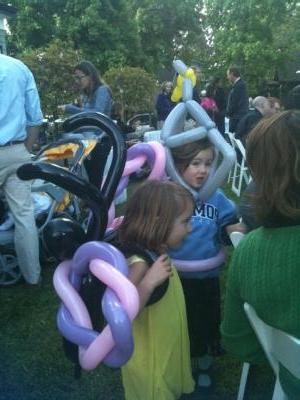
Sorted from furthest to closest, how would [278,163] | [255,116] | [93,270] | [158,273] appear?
[255,116]
[158,273]
[93,270]
[278,163]

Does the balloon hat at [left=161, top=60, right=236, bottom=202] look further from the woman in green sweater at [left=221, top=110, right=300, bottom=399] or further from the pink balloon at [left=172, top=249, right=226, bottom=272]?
the woman in green sweater at [left=221, top=110, right=300, bottom=399]

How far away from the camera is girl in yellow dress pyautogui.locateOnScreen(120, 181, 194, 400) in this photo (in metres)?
1.70

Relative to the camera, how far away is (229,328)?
1.56 metres

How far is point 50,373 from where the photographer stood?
2.60 m

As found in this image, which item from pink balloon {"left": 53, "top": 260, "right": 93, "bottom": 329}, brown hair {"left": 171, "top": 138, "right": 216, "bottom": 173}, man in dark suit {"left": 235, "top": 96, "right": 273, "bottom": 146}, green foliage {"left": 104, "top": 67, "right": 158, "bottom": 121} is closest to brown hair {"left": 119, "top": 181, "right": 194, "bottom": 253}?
pink balloon {"left": 53, "top": 260, "right": 93, "bottom": 329}

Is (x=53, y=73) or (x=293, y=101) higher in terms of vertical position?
(x=293, y=101)

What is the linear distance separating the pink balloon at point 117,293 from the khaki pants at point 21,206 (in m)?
2.06

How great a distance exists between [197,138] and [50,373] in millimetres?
1547

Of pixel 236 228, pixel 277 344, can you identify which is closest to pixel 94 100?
pixel 236 228

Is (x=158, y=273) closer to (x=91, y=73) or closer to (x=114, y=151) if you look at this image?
(x=114, y=151)

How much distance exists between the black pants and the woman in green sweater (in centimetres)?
88

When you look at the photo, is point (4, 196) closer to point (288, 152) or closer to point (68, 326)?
point (68, 326)

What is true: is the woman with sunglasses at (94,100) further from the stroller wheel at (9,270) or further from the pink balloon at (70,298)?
the pink balloon at (70,298)

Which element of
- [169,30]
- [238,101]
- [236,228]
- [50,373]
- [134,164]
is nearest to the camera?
Answer: [134,164]
